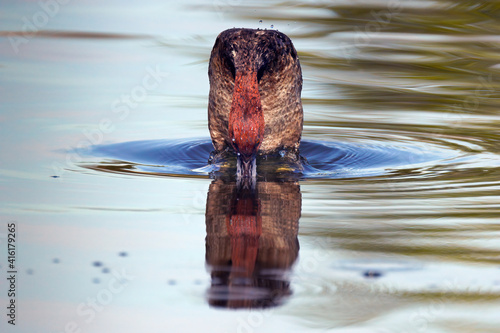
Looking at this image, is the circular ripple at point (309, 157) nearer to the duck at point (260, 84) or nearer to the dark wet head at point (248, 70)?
the duck at point (260, 84)

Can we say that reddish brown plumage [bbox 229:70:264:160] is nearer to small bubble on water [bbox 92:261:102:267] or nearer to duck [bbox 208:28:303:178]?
duck [bbox 208:28:303:178]

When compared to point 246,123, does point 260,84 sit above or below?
above

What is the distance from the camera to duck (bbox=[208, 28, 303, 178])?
7.69 metres

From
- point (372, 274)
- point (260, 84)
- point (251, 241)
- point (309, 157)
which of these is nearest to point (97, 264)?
point (251, 241)

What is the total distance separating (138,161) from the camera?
27.5 feet

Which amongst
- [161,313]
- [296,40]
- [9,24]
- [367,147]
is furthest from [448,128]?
[9,24]

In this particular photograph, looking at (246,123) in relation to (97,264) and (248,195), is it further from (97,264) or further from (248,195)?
(97,264)

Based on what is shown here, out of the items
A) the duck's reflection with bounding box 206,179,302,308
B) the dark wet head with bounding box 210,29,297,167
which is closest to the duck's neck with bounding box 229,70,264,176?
the dark wet head with bounding box 210,29,297,167

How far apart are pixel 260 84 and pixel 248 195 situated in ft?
6.81

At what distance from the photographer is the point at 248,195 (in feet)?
22.8

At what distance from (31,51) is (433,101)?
636cm

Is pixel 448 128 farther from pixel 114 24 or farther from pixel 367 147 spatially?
pixel 114 24

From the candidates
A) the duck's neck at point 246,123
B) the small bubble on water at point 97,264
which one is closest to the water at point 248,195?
the small bubble on water at point 97,264

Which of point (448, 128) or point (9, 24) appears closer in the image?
point (448, 128)
